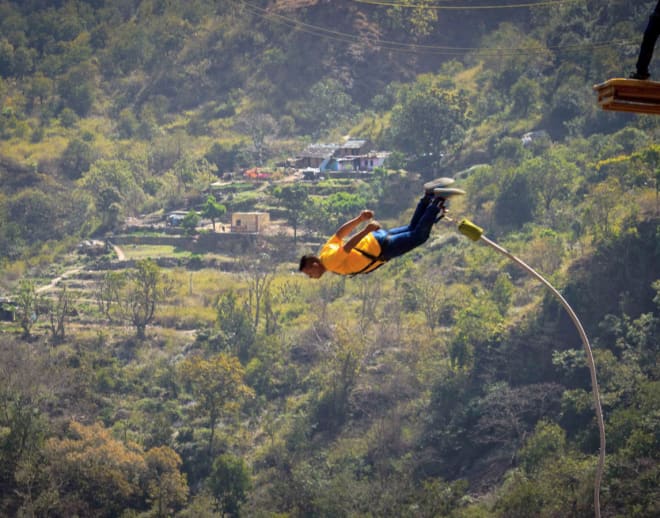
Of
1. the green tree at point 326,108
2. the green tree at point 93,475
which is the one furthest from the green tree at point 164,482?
the green tree at point 326,108

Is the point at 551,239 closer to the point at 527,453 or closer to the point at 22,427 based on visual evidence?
the point at 527,453

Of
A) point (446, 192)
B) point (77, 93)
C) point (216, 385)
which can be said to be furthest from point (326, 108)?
point (446, 192)

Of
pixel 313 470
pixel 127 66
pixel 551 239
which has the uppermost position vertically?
pixel 127 66

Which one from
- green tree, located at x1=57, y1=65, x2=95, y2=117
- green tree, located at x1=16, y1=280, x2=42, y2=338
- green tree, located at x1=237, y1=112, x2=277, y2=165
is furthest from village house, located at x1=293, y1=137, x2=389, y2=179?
green tree, located at x1=57, y1=65, x2=95, y2=117

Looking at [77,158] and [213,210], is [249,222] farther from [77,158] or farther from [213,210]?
[77,158]

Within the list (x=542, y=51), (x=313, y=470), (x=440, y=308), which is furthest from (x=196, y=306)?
(x=542, y=51)

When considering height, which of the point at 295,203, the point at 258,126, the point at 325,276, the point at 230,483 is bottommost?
the point at 230,483

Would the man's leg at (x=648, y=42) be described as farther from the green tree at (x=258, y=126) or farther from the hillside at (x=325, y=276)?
the green tree at (x=258, y=126)
